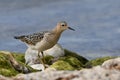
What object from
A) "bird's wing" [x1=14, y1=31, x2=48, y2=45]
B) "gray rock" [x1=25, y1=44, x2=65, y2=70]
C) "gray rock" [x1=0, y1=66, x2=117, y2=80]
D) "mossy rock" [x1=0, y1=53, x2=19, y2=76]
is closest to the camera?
"gray rock" [x1=0, y1=66, x2=117, y2=80]

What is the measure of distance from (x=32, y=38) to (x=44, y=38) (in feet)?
4.54

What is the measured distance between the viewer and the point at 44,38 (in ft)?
80.1

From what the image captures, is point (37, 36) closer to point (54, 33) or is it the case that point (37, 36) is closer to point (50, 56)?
point (54, 33)

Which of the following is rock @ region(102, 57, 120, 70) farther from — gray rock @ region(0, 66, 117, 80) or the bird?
the bird

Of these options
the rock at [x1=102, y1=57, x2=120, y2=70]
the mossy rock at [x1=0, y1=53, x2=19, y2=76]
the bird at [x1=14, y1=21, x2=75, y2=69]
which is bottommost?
the mossy rock at [x1=0, y1=53, x2=19, y2=76]

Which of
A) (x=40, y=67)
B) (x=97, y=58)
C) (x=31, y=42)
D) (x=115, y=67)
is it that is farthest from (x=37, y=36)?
(x=115, y=67)

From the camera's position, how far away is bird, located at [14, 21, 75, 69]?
24.3 metres

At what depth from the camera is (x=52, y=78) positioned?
6031mm

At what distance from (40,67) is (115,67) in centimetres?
2210

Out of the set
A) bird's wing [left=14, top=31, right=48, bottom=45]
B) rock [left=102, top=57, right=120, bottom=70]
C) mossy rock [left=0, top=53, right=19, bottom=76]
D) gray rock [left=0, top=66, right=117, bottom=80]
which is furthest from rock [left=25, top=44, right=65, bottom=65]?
gray rock [left=0, top=66, right=117, bottom=80]

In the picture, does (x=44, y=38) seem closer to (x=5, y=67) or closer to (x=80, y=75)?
(x=5, y=67)

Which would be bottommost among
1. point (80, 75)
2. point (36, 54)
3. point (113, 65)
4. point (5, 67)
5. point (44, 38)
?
point (5, 67)

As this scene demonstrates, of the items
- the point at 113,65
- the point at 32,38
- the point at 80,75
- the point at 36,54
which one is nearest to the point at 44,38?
the point at 32,38

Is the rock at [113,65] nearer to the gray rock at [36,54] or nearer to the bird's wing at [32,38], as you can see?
the bird's wing at [32,38]
